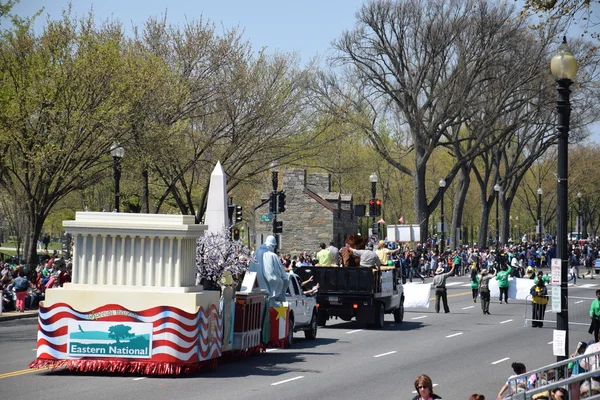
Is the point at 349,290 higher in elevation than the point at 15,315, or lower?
higher

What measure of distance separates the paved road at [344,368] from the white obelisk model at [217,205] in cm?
288

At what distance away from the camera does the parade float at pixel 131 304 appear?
1708cm

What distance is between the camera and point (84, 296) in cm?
1734

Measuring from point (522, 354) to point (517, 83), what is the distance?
36485mm

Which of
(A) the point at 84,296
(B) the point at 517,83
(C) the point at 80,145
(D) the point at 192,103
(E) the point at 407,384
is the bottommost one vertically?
(E) the point at 407,384

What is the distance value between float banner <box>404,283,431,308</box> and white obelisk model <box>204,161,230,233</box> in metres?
14.2

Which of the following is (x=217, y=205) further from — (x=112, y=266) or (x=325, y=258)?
(x=325, y=258)

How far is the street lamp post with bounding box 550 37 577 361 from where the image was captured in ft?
44.8

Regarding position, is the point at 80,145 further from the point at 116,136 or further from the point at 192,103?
the point at 192,103

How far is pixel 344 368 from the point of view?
63.1ft

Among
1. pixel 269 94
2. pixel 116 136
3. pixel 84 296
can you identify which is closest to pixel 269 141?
pixel 269 94

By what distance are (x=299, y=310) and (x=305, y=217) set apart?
1519 inches

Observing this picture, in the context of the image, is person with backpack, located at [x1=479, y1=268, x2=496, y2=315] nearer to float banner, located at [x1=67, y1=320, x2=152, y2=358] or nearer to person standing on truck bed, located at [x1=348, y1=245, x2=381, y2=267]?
person standing on truck bed, located at [x1=348, y1=245, x2=381, y2=267]

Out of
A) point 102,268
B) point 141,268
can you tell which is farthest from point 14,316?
point 141,268
